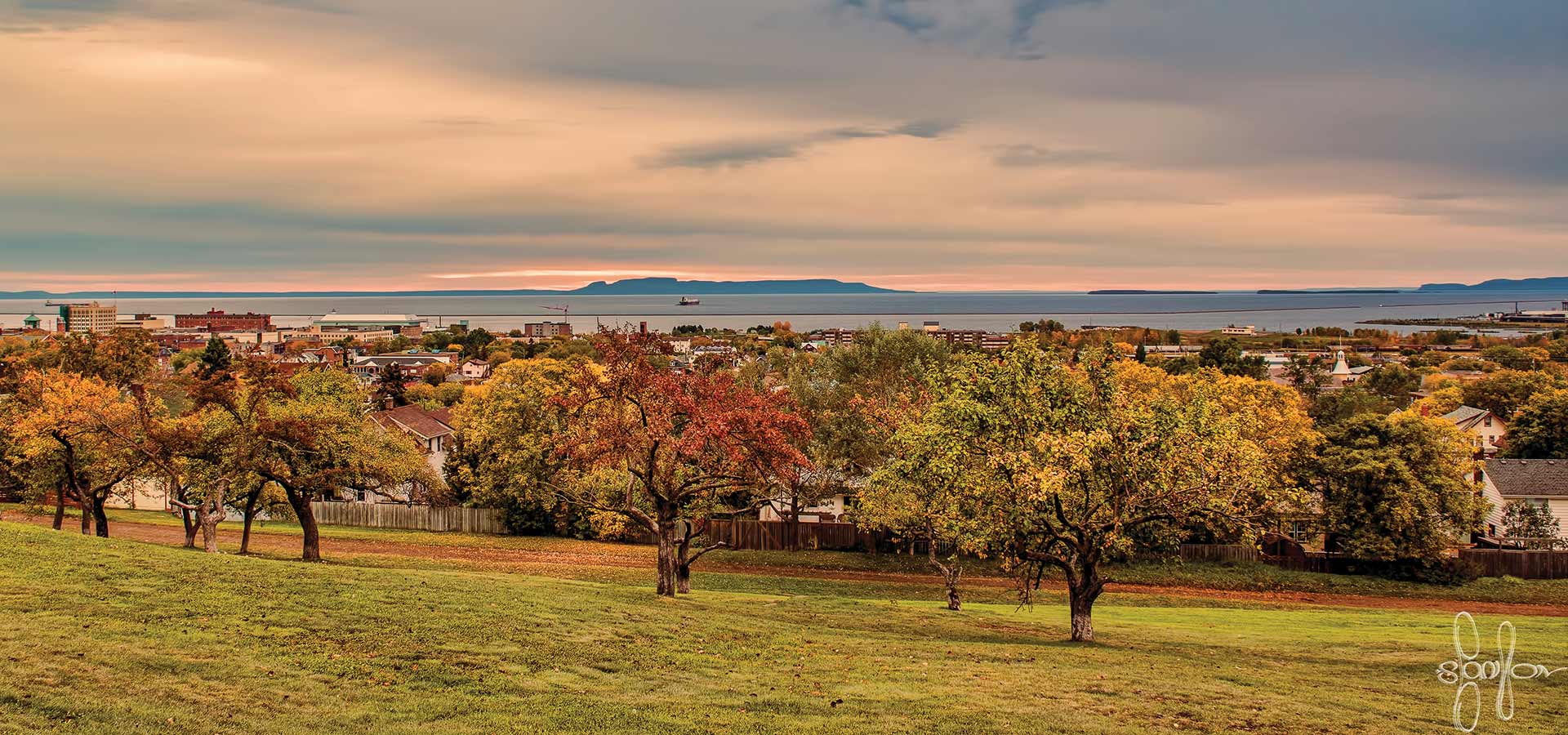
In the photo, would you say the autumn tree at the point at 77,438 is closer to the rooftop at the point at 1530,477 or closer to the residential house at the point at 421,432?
the residential house at the point at 421,432

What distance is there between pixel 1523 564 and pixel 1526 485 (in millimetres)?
10438

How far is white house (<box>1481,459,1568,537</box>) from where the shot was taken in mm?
55938

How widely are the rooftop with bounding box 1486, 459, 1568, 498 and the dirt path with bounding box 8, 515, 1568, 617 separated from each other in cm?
1643

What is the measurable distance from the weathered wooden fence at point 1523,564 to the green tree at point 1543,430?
2128cm

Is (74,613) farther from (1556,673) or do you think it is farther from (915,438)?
(1556,673)

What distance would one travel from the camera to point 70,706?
490 inches

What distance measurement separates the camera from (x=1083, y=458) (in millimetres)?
22750

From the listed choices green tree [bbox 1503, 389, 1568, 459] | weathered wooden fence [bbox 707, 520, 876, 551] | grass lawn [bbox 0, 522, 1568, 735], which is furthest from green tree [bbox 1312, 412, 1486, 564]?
weathered wooden fence [bbox 707, 520, 876, 551]

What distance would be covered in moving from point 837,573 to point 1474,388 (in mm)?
78522

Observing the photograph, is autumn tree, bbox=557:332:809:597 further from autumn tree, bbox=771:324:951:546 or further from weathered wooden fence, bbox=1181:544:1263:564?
weathered wooden fence, bbox=1181:544:1263:564

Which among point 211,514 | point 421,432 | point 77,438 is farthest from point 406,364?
point 211,514
